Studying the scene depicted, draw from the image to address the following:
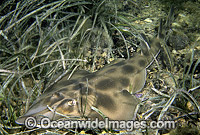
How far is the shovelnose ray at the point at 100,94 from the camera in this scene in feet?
7.88

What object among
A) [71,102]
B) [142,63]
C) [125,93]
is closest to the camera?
[71,102]

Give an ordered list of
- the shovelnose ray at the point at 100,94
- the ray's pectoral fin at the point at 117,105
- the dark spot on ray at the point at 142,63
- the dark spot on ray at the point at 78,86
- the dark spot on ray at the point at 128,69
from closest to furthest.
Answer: the shovelnose ray at the point at 100,94 → the ray's pectoral fin at the point at 117,105 → the dark spot on ray at the point at 78,86 → the dark spot on ray at the point at 128,69 → the dark spot on ray at the point at 142,63

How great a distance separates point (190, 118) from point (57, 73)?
104 inches

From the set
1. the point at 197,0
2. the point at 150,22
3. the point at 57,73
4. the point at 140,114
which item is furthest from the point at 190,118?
the point at 197,0

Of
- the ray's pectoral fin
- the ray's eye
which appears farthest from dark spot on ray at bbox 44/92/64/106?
the ray's pectoral fin

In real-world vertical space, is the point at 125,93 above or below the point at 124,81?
below

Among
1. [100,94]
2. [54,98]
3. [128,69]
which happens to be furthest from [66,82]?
[128,69]

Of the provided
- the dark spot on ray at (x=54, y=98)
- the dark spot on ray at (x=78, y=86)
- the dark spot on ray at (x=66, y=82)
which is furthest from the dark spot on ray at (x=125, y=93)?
the dark spot on ray at (x=54, y=98)

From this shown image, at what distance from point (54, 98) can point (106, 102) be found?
0.85 m

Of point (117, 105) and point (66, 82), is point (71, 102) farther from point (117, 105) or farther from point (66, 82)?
point (117, 105)

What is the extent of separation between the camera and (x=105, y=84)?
2.92 metres

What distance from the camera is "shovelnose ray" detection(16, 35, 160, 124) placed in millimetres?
2402

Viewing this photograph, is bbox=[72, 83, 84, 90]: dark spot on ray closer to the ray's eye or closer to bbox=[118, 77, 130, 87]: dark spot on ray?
the ray's eye

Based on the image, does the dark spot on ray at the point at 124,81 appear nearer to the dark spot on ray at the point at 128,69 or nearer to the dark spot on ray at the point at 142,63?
the dark spot on ray at the point at 128,69
